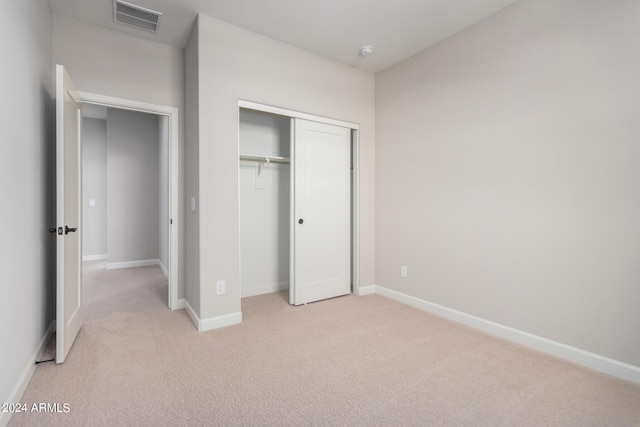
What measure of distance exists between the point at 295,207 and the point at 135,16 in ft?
7.24

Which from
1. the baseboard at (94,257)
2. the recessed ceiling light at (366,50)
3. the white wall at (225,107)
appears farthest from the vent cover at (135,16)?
the baseboard at (94,257)

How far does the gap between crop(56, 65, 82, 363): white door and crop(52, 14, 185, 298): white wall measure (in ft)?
A: 1.21

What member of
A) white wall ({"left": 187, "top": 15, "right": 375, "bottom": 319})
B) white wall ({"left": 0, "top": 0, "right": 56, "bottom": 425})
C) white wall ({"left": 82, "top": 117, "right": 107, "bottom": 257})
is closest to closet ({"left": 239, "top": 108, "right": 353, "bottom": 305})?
white wall ({"left": 187, "top": 15, "right": 375, "bottom": 319})

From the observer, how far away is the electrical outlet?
9.12 ft

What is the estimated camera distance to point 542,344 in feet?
7.72

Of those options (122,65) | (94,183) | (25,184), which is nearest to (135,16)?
(122,65)

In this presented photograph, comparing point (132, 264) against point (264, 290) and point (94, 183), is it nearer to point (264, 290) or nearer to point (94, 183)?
point (94, 183)

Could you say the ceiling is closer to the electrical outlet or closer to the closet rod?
the closet rod

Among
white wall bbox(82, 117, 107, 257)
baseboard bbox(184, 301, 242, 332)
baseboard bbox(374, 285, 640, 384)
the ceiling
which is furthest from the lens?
white wall bbox(82, 117, 107, 257)

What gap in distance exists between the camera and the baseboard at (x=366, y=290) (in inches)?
148

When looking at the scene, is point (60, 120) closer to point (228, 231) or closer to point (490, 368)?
point (228, 231)

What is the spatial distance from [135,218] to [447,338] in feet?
18.0

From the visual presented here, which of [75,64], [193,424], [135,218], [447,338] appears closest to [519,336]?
[447,338]

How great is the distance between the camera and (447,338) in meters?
2.55
